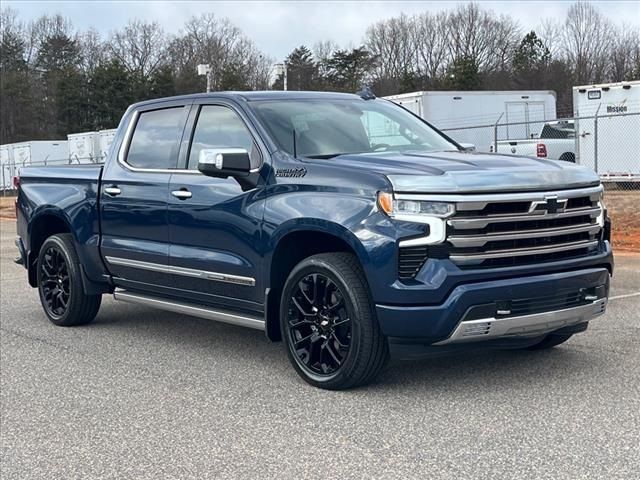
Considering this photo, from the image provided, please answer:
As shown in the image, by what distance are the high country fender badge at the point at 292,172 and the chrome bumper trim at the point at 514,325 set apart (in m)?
1.40

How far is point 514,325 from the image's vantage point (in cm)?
499

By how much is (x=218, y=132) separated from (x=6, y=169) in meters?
41.1

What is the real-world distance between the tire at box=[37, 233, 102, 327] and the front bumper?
12.3ft

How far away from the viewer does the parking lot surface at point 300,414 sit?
4.17 meters

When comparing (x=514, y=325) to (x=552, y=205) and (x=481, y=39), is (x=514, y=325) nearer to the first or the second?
(x=552, y=205)

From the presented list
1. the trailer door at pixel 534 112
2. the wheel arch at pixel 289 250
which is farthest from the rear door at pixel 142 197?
the trailer door at pixel 534 112

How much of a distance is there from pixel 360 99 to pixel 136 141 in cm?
191

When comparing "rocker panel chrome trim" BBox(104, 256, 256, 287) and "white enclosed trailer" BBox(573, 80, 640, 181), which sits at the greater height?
"white enclosed trailer" BBox(573, 80, 640, 181)

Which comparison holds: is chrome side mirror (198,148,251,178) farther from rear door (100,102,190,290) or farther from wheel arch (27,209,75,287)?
wheel arch (27,209,75,287)

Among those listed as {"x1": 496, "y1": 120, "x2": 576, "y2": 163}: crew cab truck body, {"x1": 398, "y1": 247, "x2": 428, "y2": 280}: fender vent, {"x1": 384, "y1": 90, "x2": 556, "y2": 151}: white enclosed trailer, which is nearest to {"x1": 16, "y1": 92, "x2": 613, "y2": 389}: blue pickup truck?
{"x1": 398, "y1": 247, "x2": 428, "y2": 280}: fender vent

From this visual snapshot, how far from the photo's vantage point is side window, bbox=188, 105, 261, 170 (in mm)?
6156

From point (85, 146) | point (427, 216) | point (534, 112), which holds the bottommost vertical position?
point (427, 216)

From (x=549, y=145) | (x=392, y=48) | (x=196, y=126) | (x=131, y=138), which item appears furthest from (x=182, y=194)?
(x=392, y=48)

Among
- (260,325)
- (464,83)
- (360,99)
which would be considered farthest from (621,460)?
(464,83)
